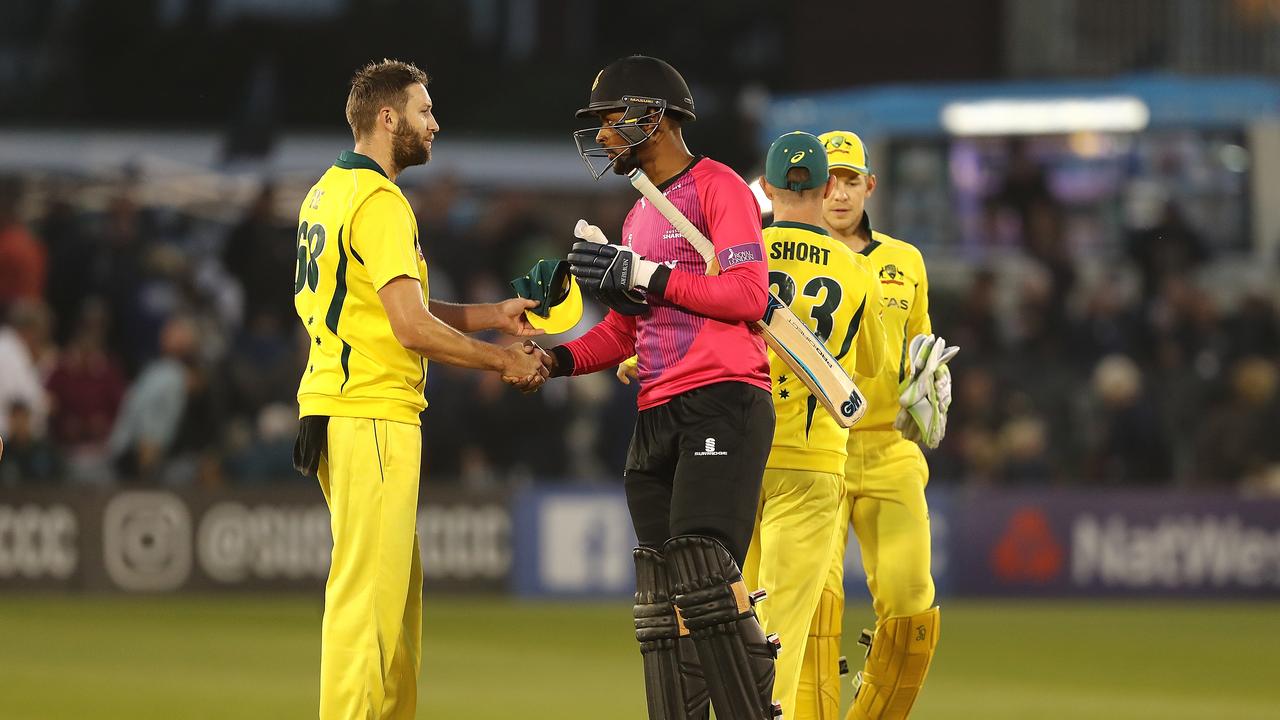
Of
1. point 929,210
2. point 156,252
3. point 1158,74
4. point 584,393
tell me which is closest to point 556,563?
point 584,393

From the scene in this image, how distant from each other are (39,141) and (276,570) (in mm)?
7263

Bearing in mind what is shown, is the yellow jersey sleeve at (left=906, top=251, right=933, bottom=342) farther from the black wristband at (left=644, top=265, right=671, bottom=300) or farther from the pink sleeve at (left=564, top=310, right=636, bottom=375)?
the black wristband at (left=644, top=265, right=671, bottom=300)

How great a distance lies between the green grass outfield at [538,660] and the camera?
10609 millimetres

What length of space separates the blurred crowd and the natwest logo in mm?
468

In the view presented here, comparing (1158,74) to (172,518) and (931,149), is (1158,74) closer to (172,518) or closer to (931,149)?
(931,149)

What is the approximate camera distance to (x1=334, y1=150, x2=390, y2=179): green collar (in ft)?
23.0

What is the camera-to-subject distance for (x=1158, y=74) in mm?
22422

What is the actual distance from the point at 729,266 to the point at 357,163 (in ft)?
4.48

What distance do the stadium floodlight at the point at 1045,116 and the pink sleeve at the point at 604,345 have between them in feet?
51.4

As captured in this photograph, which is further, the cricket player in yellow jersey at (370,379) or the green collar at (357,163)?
the green collar at (357,163)

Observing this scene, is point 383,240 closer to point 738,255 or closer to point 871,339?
point 738,255

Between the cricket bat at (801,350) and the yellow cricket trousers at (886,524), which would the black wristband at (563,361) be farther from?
the yellow cricket trousers at (886,524)

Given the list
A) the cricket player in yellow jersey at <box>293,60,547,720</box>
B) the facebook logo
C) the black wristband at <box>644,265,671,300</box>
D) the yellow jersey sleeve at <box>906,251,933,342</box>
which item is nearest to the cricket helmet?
the black wristband at <box>644,265,671,300</box>

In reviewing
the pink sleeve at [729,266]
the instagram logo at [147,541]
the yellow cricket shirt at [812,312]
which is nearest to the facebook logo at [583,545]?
the instagram logo at [147,541]
